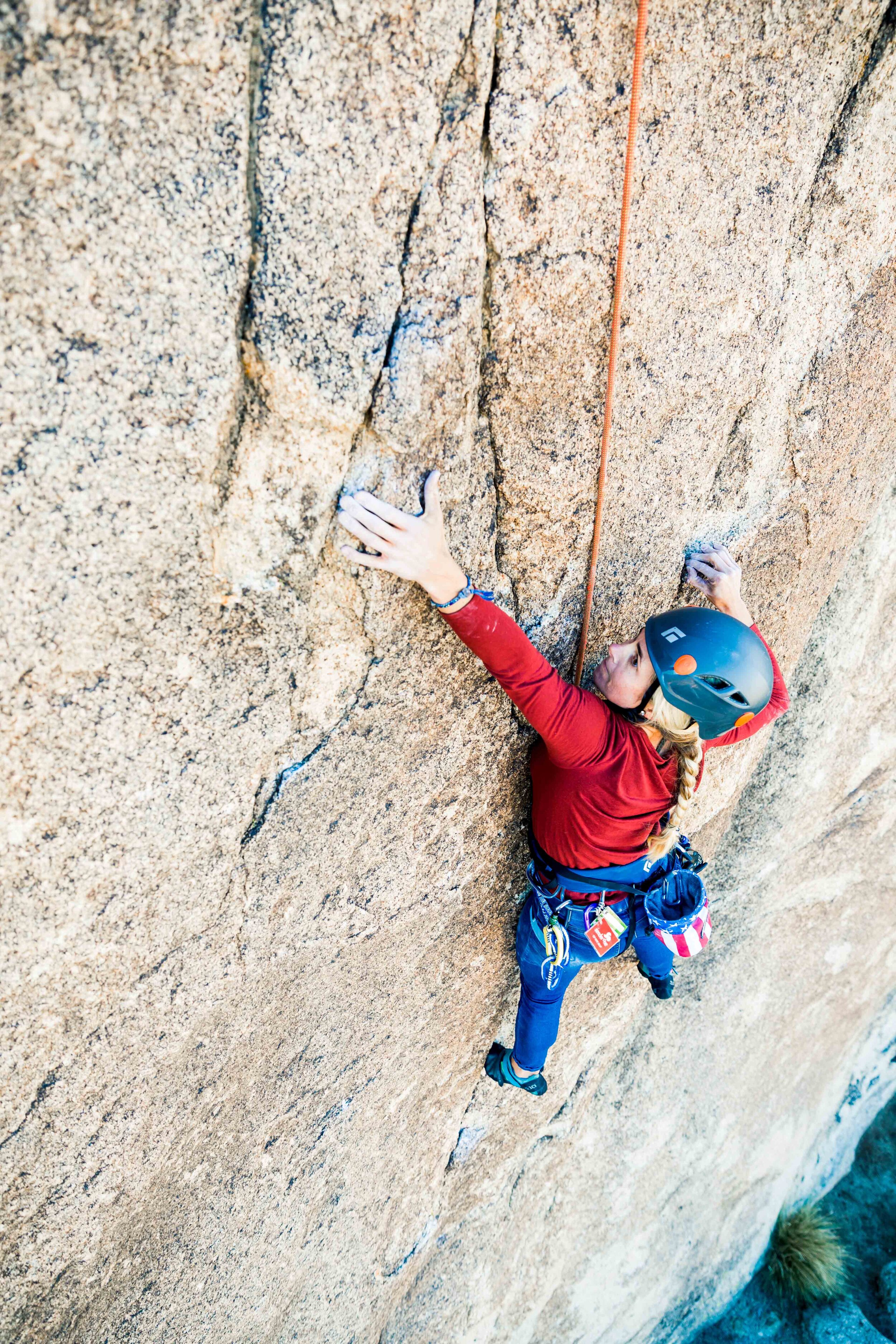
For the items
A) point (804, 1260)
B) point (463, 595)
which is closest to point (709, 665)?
point (463, 595)

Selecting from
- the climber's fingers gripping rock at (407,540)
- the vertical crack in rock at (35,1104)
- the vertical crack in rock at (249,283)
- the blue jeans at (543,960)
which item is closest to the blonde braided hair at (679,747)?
the blue jeans at (543,960)

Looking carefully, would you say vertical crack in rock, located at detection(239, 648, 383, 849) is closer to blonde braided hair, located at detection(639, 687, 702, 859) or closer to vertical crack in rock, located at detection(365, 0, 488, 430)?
vertical crack in rock, located at detection(365, 0, 488, 430)

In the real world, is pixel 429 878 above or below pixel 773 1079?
above

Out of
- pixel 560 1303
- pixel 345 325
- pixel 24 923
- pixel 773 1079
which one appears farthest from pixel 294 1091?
pixel 773 1079

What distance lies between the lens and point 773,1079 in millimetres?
5418

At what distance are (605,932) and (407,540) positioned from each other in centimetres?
168

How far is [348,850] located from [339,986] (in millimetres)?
534

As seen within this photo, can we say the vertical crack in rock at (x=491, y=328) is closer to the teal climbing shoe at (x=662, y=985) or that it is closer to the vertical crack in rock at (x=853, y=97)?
the vertical crack in rock at (x=853, y=97)

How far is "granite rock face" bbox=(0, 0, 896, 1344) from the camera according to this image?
4.66 ft

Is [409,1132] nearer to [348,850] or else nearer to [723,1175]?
[348,850]

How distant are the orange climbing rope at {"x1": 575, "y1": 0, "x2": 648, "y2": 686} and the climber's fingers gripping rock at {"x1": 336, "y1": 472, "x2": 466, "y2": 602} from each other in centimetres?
56

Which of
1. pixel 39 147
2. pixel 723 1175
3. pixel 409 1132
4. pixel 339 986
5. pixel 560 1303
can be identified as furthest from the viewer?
pixel 723 1175

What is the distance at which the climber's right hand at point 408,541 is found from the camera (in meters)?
1.84

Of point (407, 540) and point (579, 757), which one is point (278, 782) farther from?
point (579, 757)
